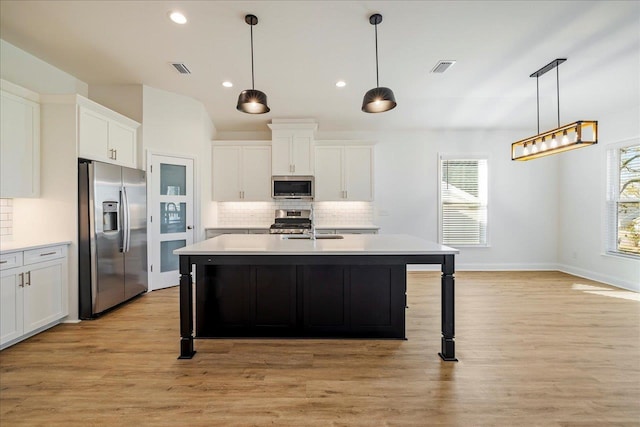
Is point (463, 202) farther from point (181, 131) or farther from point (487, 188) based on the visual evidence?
point (181, 131)

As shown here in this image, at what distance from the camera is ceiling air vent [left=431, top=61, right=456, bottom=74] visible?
3.79 m

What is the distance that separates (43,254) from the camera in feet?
9.99

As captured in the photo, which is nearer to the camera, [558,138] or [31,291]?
[31,291]

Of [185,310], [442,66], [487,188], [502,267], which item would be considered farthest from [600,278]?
[185,310]

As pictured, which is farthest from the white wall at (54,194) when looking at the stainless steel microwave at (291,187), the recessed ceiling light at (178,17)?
the stainless steel microwave at (291,187)

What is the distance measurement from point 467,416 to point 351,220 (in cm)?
425

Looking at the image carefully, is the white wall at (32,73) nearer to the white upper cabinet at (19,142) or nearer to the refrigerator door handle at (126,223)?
the white upper cabinet at (19,142)

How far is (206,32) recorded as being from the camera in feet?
10.5

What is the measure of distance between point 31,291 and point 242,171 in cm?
338

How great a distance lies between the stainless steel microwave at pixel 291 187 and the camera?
5.57 metres

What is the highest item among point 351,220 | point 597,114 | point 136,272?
point 597,114

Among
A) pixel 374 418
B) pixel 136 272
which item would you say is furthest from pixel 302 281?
pixel 136 272

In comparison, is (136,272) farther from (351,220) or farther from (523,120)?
(523,120)

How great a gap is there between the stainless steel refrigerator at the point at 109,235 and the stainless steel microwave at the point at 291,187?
2.09m
